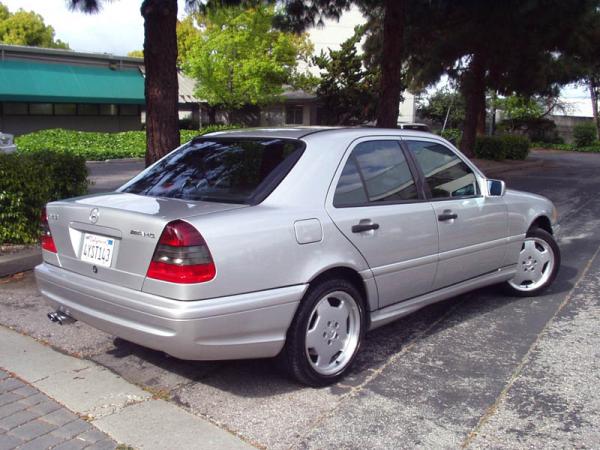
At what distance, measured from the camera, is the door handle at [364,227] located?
4.02 metres

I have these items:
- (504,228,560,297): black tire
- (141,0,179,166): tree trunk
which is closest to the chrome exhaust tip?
(141,0,179,166): tree trunk

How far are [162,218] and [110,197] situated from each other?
83 centimetres

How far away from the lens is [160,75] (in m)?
7.37

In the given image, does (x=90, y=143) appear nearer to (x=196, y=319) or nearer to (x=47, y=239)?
(x=47, y=239)

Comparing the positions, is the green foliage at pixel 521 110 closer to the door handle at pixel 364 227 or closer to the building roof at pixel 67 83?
the building roof at pixel 67 83

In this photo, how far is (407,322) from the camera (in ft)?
17.4

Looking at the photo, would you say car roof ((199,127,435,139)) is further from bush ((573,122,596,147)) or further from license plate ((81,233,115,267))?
bush ((573,122,596,147))

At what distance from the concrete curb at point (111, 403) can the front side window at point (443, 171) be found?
247 centimetres

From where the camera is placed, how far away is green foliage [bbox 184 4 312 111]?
3183cm

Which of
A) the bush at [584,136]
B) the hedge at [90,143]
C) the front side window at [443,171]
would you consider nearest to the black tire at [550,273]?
the front side window at [443,171]

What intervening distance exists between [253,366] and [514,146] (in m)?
22.3

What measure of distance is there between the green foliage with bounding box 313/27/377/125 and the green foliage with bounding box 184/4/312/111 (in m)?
3.57

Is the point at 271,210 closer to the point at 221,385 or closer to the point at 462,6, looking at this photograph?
the point at 221,385

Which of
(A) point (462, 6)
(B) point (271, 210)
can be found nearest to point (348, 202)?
(B) point (271, 210)
